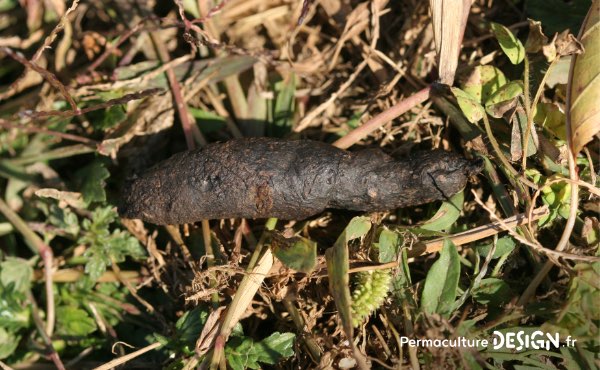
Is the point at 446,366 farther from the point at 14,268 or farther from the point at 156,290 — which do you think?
the point at 14,268

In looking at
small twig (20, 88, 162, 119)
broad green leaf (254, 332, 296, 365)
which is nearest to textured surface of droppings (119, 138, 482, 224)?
small twig (20, 88, 162, 119)

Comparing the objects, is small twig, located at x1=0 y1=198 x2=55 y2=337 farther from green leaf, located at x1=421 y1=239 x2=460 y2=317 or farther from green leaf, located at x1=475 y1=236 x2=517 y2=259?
green leaf, located at x1=475 y1=236 x2=517 y2=259

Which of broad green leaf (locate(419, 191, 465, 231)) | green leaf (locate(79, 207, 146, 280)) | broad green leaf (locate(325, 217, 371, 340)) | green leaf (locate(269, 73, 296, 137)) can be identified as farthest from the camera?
green leaf (locate(269, 73, 296, 137))

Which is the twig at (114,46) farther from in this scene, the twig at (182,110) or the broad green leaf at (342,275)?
the broad green leaf at (342,275)

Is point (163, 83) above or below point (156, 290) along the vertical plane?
above

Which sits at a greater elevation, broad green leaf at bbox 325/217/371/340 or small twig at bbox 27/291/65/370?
broad green leaf at bbox 325/217/371/340

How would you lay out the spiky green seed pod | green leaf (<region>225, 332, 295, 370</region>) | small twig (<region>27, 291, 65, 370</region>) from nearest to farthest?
1. the spiky green seed pod
2. green leaf (<region>225, 332, 295, 370</region>)
3. small twig (<region>27, 291, 65, 370</region>)

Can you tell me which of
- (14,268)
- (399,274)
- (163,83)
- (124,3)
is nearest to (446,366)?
(399,274)
